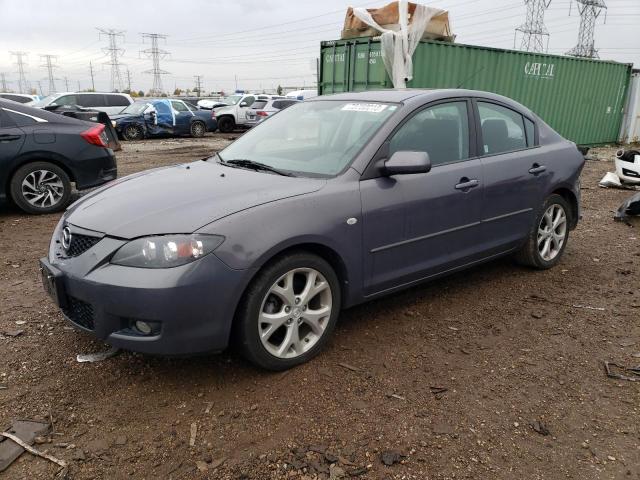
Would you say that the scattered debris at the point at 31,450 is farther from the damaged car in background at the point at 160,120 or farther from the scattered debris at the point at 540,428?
the damaged car in background at the point at 160,120

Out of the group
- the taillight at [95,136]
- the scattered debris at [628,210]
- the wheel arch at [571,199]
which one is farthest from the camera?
the taillight at [95,136]

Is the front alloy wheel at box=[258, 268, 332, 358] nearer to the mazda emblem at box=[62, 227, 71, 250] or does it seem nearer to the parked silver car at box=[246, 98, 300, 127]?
the mazda emblem at box=[62, 227, 71, 250]

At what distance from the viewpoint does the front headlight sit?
103 inches

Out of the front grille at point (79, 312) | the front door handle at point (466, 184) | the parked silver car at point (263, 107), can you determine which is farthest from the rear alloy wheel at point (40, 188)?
the parked silver car at point (263, 107)

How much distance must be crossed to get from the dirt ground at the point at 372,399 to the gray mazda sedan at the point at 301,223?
31 centimetres

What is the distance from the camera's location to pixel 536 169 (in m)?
4.37

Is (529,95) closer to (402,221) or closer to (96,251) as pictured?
(402,221)

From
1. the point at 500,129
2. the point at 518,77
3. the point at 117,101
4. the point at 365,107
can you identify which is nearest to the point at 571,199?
the point at 500,129

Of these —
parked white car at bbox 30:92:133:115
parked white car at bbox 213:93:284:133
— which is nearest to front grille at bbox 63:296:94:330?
parked white car at bbox 30:92:133:115

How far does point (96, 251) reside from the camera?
2.75 m

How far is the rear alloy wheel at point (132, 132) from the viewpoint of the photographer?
19141mm

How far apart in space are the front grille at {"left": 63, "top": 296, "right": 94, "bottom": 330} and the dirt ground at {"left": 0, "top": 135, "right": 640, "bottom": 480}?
1.18 feet

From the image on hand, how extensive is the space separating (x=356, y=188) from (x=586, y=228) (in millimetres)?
4376

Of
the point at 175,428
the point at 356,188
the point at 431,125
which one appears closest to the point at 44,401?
the point at 175,428
